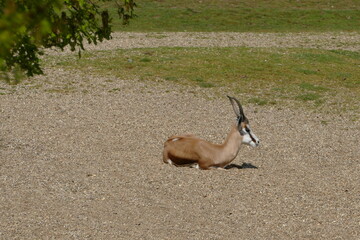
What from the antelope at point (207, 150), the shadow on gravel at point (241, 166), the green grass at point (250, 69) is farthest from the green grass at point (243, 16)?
the antelope at point (207, 150)

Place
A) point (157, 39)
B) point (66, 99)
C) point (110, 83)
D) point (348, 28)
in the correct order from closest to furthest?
point (66, 99), point (110, 83), point (157, 39), point (348, 28)

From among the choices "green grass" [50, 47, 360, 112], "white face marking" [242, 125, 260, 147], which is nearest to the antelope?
"white face marking" [242, 125, 260, 147]

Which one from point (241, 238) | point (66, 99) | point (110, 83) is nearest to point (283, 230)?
point (241, 238)

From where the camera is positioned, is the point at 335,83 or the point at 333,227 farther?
the point at 335,83

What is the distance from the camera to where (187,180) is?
11.9m

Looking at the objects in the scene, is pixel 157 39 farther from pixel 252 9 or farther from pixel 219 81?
pixel 252 9

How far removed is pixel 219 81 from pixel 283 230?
43.2ft

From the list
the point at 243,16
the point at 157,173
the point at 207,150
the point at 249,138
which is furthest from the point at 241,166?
the point at 243,16

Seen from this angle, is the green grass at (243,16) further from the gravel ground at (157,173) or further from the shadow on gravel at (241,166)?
the shadow on gravel at (241,166)

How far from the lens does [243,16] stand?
40.8m

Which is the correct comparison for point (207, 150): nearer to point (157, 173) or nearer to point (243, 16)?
point (157, 173)

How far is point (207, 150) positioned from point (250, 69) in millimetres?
11937

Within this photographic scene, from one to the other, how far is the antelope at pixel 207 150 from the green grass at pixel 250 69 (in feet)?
21.7

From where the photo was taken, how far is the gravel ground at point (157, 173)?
9609 millimetres
